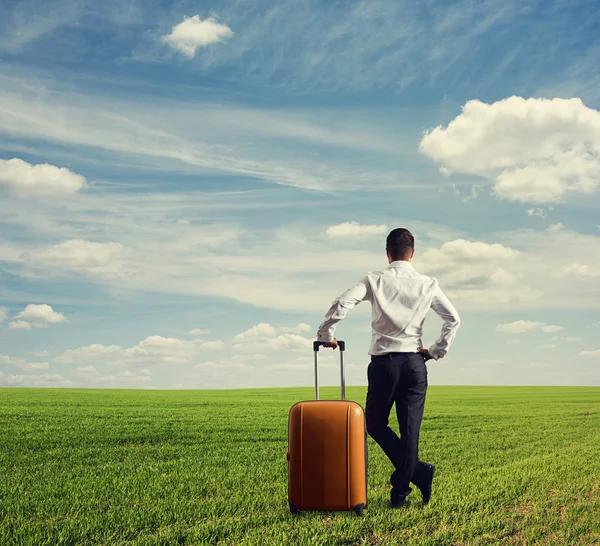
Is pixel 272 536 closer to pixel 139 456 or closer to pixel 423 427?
pixel 139 456

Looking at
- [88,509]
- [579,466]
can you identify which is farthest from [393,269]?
[579,466]

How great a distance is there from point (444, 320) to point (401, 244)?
97cm

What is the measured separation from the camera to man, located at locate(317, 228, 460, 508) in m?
6.51

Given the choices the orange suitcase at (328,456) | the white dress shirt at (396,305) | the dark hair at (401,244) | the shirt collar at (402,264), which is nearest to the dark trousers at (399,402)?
the white dress shirt at (396,305)

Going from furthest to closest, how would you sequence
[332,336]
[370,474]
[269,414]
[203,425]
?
[269,414] < [203,425] < [370,474] < [332,336]

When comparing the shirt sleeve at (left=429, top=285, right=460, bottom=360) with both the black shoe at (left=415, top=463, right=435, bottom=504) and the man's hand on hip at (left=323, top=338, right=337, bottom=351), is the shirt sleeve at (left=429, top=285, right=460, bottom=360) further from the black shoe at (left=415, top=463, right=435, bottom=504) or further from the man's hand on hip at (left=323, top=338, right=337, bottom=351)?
the black shoe at (left=415, top=463, right=435, bottom=504)

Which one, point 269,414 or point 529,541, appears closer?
point 529,541

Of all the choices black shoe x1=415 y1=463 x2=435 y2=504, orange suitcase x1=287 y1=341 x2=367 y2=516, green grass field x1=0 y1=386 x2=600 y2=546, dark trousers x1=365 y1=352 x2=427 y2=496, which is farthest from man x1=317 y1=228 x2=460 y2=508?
green grass field x1=0 y1=386 x2=600 y2=546

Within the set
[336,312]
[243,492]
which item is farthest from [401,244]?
[243,492]

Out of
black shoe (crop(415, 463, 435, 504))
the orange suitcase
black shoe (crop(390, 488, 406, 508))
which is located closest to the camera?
the orange suitcase

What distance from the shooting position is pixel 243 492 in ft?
24.9

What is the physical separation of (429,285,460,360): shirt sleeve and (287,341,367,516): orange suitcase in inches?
43.5

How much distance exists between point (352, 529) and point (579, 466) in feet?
21.4

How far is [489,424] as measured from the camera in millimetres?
19203
